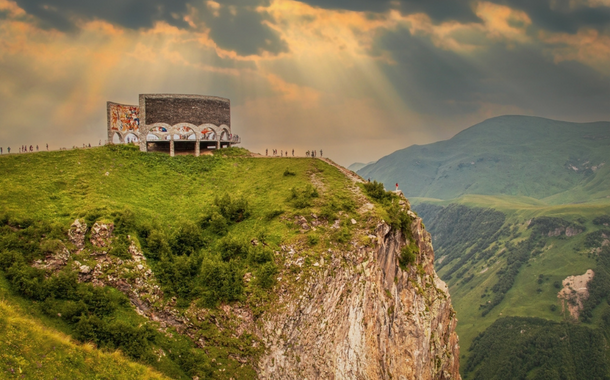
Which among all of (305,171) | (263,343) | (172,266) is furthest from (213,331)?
(305,171)

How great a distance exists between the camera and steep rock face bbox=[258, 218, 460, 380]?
36312 millimetres

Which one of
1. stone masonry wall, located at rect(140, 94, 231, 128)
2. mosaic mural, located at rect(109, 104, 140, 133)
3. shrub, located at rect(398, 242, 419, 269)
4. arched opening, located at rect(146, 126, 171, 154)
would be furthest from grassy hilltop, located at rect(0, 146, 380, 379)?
stone masonry wall, located at rect(140, 94, 231, 128)

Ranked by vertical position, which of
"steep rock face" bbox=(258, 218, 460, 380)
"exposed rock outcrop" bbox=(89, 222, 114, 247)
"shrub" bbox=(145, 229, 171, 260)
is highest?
"exposed rock outcrop" bbox=(89, 222, 114, 247)

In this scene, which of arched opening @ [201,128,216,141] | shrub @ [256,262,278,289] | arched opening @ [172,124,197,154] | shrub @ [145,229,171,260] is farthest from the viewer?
arched opening @ [201,128,216,141]

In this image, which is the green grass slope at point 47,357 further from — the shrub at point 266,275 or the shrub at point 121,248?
the shrub at point 266,275

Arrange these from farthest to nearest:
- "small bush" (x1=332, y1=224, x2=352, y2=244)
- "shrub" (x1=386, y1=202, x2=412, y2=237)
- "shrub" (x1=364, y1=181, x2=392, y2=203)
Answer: "shrub" (x1=364, y1=181, x2=392, y2=203) < "shrub" (x1=386, y1=202, x2=412, y2=237) < "small bush" (x1=332, y1=224, x2=352, y2=244)

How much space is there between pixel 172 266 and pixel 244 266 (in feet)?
20.6

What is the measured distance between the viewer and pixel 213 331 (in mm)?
35500

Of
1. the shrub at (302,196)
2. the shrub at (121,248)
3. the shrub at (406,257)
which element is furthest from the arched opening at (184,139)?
the shrub at (406,257)

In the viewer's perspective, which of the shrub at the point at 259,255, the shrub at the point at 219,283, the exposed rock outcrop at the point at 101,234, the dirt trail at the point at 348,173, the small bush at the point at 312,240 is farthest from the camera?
the dirt trail at the point at 348,173

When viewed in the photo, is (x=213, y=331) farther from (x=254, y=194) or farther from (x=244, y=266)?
(x=254, y=194)

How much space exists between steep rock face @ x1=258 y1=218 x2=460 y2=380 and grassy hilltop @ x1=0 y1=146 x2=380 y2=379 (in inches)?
74.9

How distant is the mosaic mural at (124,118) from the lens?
5781 centimetres

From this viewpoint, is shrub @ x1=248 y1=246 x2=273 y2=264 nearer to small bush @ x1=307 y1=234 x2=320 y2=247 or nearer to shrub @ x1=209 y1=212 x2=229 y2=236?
small bush @ x1=307 y1=234 x2=320 y2=247
